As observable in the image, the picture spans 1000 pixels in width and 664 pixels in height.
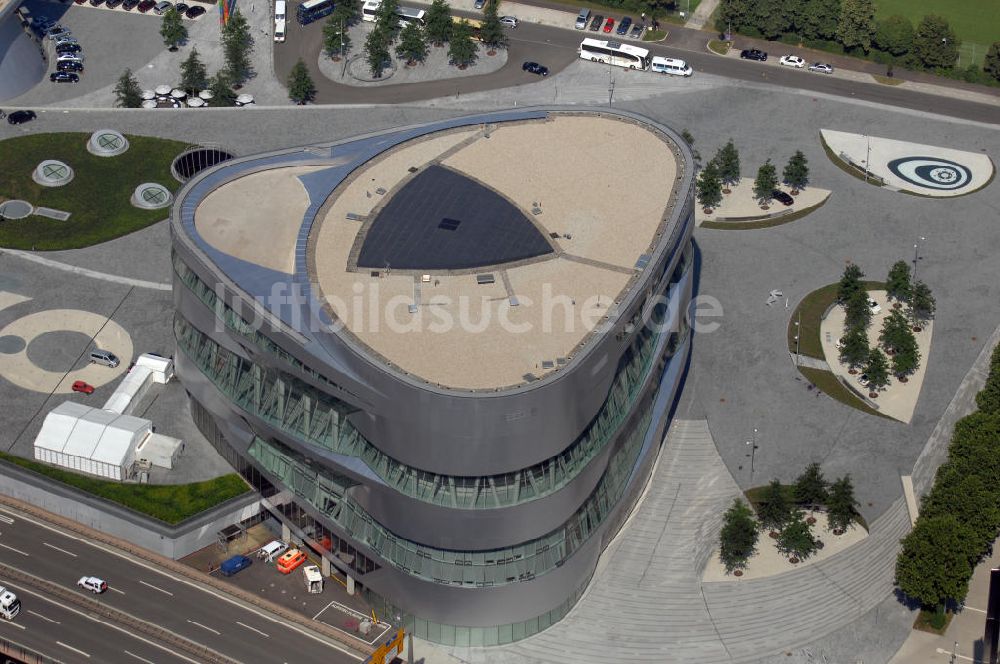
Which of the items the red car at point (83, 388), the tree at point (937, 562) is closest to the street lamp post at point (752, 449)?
the tree at point (937, 562)

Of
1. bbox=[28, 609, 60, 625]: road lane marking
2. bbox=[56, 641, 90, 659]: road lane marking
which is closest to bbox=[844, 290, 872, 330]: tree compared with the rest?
bbox=[56, 641, 90, 659]: road lane marking

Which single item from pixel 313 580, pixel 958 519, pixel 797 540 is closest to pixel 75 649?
pixel 313 580

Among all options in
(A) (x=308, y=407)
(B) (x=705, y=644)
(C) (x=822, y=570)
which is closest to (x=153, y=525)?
(A) (x=308, y=407)

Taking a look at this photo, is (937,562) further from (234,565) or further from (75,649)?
(75,649)

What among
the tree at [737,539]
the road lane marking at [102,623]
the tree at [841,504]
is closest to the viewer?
the road lane marking at [102,623]

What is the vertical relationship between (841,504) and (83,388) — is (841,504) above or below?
above

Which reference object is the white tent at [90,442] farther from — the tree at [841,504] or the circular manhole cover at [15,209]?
the tree at [841,504]
